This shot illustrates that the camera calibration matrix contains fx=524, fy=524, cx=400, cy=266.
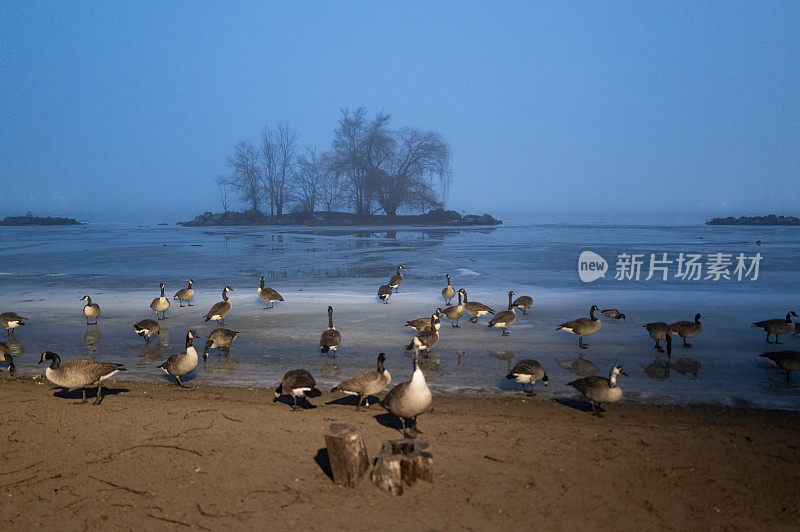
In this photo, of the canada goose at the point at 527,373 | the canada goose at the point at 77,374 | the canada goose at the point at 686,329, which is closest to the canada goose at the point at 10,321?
the canada goose at the point at 77,374

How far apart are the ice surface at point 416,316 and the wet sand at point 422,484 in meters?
1.24

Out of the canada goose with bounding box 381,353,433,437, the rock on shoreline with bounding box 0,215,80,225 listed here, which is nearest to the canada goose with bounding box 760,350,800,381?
the canada goose with bounding box 381,353,433,437

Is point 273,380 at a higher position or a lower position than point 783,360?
lower

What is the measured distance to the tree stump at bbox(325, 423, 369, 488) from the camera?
5332 millimetres

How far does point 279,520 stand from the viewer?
4.88 m

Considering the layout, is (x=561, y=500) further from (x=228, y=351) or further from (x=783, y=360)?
(x=228, y=351)

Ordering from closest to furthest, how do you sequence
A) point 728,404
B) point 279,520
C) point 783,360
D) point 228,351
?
point 279,520, point 728,404, point 783,360, point 228,351

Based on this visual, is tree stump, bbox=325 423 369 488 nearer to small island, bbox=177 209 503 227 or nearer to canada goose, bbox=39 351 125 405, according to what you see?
canada goose, bbox=39 351 125 405

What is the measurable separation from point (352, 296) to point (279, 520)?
12.8 metres

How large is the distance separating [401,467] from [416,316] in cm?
891

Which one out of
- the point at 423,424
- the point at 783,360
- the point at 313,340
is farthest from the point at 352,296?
the point at 783,360

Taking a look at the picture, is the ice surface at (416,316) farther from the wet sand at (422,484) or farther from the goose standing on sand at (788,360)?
the wet sand at (422,484)

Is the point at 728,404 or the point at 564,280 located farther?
the point at 564,280

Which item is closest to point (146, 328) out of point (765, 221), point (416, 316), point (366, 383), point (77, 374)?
point (77, 374)
